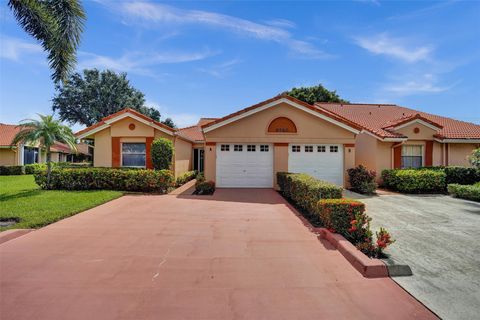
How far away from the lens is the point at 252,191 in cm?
1374

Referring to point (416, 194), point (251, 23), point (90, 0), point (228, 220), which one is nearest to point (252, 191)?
point (228, 220)

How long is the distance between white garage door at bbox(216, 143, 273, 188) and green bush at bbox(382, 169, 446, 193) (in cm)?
712

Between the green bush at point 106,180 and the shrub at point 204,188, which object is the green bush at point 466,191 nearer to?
the shrub at point 204,188

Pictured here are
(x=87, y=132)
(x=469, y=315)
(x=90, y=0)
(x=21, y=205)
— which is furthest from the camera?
(x=87, y=132)

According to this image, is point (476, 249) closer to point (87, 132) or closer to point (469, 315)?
point (469, 315)

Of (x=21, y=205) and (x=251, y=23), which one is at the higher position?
(x=251, y=23)

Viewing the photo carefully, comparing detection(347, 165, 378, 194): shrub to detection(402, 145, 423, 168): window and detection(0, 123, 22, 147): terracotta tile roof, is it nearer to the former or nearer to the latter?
detection(402, 145, 423, 168): window

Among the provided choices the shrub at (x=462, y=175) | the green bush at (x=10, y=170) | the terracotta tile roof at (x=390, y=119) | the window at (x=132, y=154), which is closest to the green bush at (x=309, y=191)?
the terracotta tile roof at (x=390, y=119)

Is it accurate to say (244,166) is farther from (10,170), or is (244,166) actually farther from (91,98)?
(91,98)

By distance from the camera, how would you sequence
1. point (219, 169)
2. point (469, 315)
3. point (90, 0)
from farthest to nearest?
point (219, 169) < point (90, 0) < point (469, 315)

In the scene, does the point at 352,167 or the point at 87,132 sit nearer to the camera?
the point at 352,167

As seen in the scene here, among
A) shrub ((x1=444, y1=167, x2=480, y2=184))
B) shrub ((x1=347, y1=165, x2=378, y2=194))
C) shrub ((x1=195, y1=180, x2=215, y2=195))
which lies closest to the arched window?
shrub ((x1=347, y1=165, x2=378, y2=194))

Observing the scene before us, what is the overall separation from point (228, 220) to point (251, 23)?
26.0 ft

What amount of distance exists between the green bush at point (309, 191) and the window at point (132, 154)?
30.5 ft
